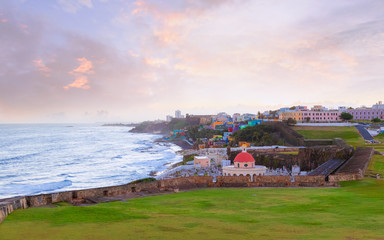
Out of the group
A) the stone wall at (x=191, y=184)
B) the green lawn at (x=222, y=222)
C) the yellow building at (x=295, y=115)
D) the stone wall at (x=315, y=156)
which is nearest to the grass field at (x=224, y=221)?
the green lawn at (x=222, y=222)

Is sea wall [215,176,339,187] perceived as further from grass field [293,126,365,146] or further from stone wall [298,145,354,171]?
grass field [293,126,365,146]

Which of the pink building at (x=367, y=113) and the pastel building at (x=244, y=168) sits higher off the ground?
the pink building at (x=367, y=113)

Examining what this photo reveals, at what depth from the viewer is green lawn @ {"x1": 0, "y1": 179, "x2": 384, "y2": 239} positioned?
7.81m

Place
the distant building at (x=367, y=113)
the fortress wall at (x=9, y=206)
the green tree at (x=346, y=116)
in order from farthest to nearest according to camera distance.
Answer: the distant building at (x=367, y=113)
the green tree at (x=346, y=116)
the fortress wall at (x=9, y=206)

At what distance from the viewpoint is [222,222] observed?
9.44m

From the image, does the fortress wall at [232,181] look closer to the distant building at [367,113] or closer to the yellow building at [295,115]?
the yellow building at [295,115]

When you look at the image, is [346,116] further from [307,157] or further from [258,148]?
[307,157]

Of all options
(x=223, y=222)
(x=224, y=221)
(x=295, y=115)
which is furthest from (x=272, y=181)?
(x=295, y=115)

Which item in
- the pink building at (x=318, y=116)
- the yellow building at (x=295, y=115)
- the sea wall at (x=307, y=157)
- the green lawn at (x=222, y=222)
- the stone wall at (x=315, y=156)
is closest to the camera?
the green lawn at (x=222, y=222)

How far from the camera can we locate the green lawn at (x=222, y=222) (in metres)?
7.81

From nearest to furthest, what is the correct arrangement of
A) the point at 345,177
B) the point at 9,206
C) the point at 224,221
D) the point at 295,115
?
the point at 224,221 < the point at 9,206 < the point at 345,177 < the point at 295,115

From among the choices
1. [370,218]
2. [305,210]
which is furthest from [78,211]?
[370,218]

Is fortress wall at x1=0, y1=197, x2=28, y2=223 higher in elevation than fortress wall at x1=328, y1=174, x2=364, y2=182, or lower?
higher

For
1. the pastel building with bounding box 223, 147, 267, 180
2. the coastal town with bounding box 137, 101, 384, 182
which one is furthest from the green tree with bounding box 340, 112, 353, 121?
the pastel building with bounding box 223, 147, 267, 180
